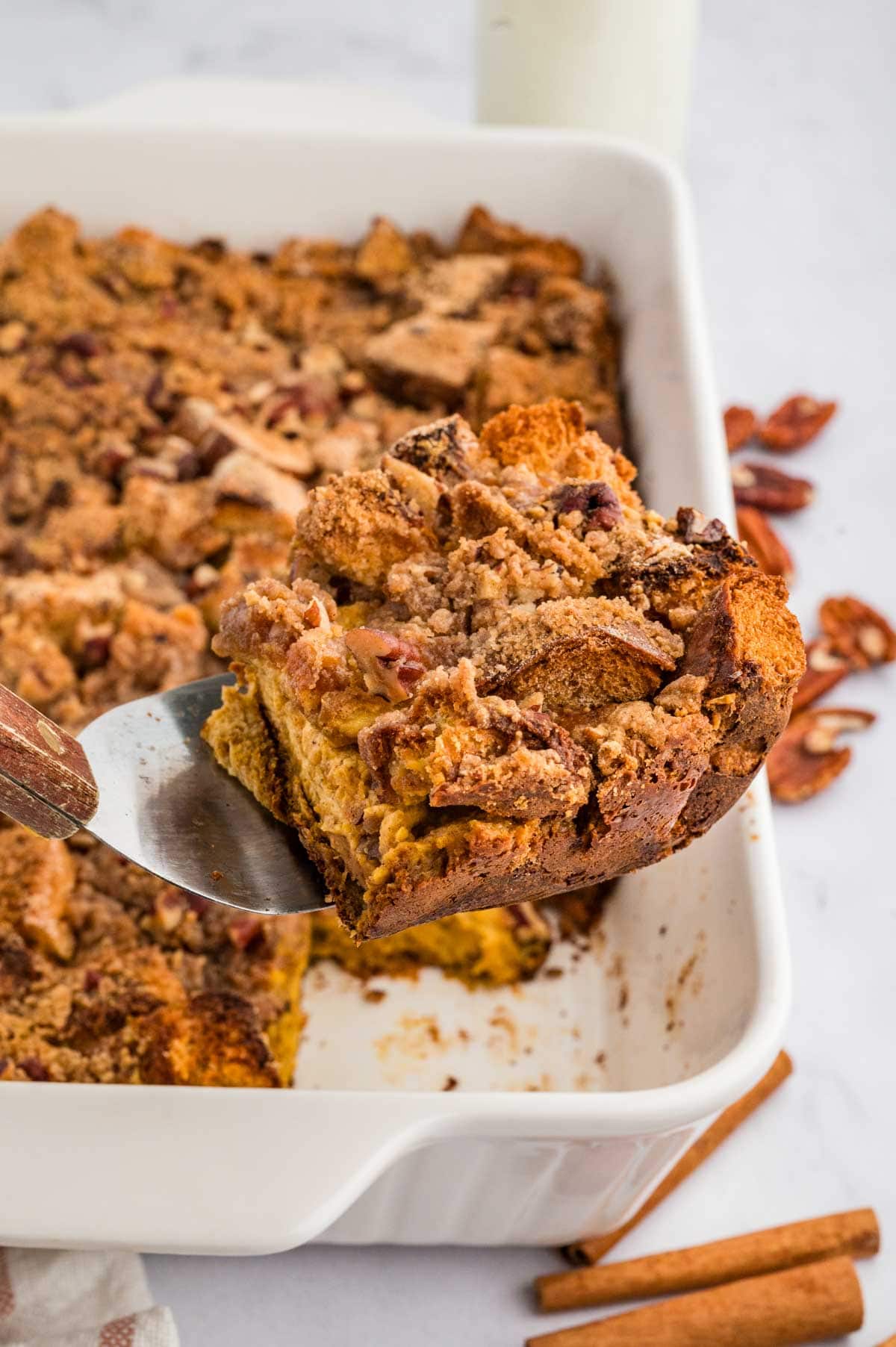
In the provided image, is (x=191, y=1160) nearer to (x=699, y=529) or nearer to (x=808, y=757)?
(x=699, y=529)

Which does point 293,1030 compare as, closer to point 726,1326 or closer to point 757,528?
point 726,1326

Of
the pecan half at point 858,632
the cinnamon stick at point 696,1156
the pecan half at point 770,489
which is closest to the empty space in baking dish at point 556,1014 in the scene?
the cinnamon stick at point 696,1156

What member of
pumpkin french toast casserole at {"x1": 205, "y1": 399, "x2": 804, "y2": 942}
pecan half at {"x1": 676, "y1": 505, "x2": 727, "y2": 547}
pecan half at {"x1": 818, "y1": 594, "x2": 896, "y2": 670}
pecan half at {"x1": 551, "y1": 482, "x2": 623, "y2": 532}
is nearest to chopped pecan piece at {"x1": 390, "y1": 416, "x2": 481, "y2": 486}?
pumpkin french toast casserole at {"x1": 205, "y1": 399, "x2": 804, "y2": 942}

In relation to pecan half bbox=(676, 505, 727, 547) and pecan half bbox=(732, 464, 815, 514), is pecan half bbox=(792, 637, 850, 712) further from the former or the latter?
pecan half bbox=(676, 505, 727, 547)

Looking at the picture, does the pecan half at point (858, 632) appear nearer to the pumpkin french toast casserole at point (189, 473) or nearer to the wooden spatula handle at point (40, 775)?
the pumpkin french toast casserole at point (189, 473)

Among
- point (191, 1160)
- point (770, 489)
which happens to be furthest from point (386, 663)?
point (770, 489)

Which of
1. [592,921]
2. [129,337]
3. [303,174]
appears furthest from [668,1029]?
[303,174]
